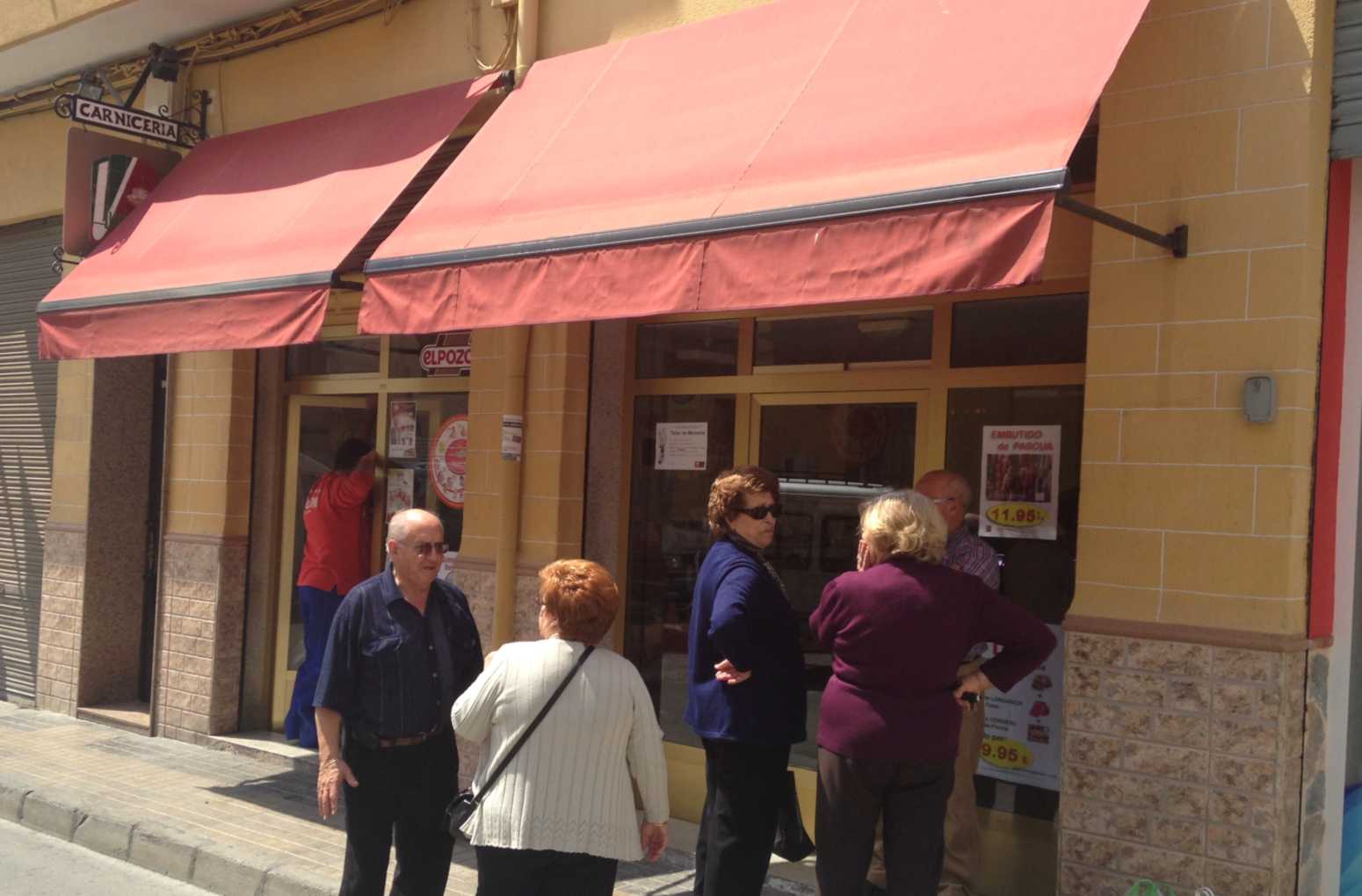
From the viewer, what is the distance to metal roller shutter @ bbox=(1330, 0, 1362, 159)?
4.48 meters

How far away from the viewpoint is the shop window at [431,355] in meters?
7.93

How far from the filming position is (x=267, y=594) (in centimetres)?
896

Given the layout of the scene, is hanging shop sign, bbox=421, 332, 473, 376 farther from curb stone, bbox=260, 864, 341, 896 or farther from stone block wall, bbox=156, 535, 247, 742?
curb stone, bbox=260, 864, 341, 896

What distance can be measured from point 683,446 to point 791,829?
2770mm

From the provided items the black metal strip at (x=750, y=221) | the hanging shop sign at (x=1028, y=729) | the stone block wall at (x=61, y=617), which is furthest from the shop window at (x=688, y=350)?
the stone block wall at (x=61, y=617)

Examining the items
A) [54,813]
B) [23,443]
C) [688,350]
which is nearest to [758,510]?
[688,350]

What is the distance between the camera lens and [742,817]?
449cm

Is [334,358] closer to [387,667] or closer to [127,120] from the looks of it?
[127,120]

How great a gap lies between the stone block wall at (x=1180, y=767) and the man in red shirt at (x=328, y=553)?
16.6 ft

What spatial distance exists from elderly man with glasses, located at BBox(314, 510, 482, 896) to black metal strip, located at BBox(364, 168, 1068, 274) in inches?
54.8

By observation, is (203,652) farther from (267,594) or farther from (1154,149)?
(1154,149)

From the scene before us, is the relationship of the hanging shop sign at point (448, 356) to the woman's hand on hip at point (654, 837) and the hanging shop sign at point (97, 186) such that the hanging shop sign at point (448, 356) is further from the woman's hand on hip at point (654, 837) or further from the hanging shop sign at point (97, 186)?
the woman's hand on hip at point (654, 837)

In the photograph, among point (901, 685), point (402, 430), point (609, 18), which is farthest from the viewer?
point (402, 430)

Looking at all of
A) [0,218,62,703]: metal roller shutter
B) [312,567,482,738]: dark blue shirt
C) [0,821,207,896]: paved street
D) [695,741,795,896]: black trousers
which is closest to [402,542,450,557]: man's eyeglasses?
[312,567,482,738]: dark blue shirt
